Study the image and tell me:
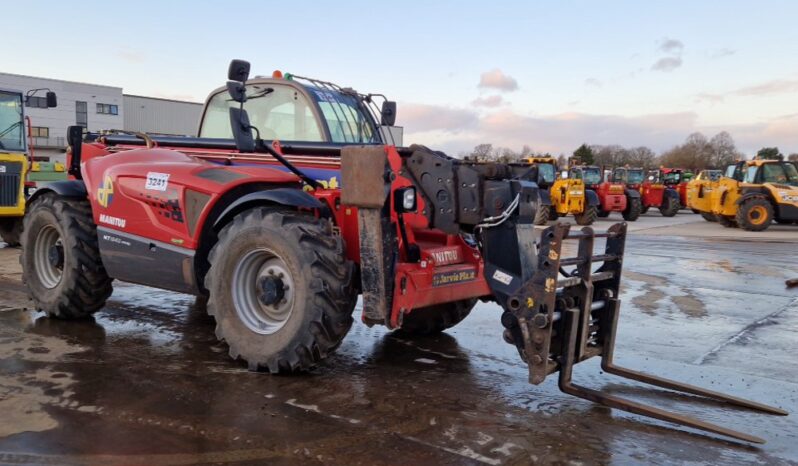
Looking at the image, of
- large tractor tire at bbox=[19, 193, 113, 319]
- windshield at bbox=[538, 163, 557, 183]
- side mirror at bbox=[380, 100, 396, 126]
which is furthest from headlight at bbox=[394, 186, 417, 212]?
windshield at bbox=[538, 163, 557, 183]

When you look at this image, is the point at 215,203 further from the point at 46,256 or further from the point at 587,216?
the point at 587,216

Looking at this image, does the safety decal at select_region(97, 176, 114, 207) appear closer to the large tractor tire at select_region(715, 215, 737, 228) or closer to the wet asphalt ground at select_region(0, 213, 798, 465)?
the wet asphalt ground at select_region(0, 213, 798, 465)

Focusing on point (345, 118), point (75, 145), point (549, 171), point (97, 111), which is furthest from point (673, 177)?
point (97, 111)

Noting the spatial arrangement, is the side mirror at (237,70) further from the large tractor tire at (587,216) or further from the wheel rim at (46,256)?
the large tractor tire at (587,216)

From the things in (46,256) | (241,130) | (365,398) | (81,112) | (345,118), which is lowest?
(365,398)

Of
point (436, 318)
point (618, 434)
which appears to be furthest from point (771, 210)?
point (618, 434)

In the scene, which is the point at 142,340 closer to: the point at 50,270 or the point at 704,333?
the point at 50,270

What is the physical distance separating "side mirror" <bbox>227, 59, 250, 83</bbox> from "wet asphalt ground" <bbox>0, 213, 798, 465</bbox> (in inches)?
81.0

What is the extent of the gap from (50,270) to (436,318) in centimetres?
373

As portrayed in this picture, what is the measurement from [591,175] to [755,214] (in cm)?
728

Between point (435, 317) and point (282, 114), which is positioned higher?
point (282, 114)

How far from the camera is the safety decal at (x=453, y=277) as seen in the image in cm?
469

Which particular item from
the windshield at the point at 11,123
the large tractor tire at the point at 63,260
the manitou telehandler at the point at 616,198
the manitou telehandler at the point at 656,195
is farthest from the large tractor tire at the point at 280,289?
the manitou telehandler at the point at 656,195

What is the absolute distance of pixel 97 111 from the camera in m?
48.7
